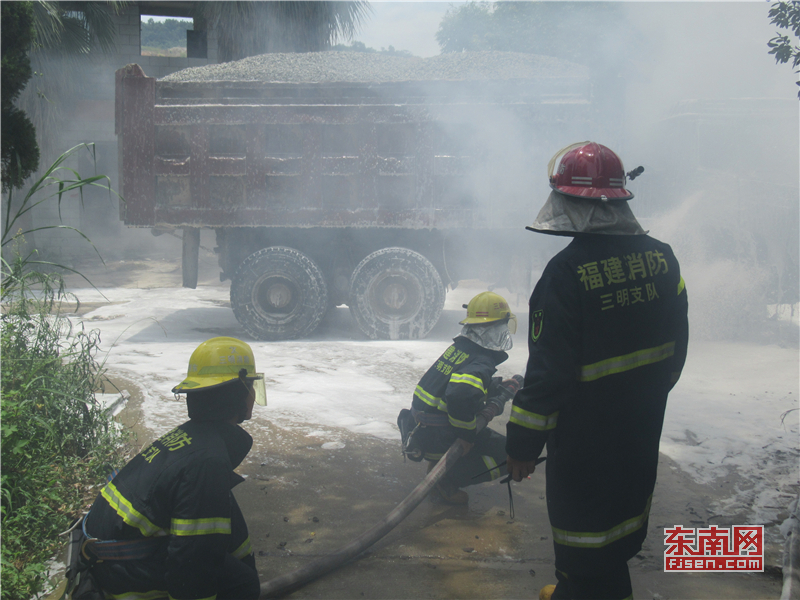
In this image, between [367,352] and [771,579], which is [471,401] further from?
[367,352]

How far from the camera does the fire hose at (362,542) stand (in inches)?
96.4

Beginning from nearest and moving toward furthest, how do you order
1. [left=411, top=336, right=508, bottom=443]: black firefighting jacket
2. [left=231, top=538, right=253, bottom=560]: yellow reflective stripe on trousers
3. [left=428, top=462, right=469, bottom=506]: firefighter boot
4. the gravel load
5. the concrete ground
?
[left=231, top=538, right=253, bottom=560]: yellow reflective stripe on trousers, the concrete ground, [left=411, top=336, right=508, bottom=443]: black firefighting jacket, [left=428, top=462, right=469, bottom=506]: firefighter boot, the gravel load

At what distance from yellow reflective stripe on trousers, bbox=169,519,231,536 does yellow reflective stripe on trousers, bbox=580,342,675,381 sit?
1188mm

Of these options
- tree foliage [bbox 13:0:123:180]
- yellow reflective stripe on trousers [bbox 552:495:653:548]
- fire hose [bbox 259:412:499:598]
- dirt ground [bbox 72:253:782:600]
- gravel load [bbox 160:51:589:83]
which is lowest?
dirt ground [bbox 72:253:782:600]

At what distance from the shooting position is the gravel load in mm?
7395

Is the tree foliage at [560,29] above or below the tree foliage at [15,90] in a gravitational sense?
above

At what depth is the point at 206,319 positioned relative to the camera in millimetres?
8914

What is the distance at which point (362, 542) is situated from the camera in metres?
2.74

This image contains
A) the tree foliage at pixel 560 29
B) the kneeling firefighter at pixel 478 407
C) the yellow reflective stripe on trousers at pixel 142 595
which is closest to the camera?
the yellow reflective stripe on trousers at pixel 142 595

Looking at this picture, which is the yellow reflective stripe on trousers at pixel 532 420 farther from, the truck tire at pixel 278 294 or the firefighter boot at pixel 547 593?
the truck tire at pixel 278 294

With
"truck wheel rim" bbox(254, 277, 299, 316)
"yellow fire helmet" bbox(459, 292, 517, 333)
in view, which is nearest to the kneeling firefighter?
"yellow fire helmet" bbox(459, 292, 517, 333)

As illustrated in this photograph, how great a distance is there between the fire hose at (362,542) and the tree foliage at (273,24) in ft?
42.1

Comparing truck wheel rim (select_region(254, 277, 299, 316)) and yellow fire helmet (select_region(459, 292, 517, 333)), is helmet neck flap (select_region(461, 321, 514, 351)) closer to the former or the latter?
yellow fire helmet (select_region(459, 292, 517, 333))

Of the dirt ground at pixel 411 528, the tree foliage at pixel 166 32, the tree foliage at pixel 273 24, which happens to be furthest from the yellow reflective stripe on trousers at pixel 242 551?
the tree foliage at pixel 166 32
